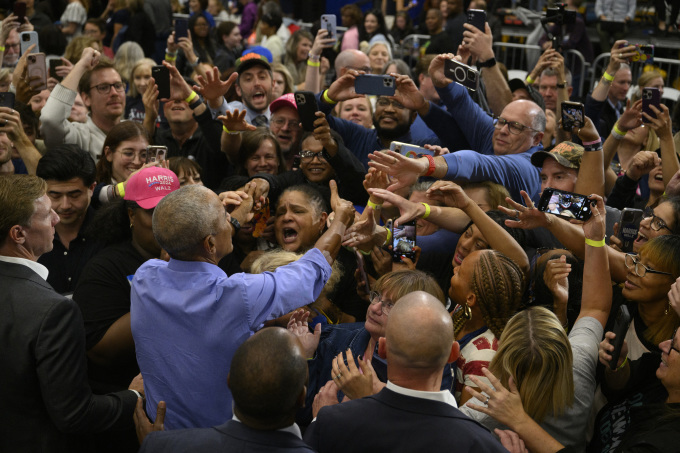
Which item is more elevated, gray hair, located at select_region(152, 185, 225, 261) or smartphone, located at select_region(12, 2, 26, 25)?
smartphone, located at select_region(12, 2, 26, 25)

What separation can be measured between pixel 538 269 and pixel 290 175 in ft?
6.06

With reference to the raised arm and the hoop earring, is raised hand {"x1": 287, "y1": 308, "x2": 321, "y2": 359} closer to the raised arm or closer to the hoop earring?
the hoop earring

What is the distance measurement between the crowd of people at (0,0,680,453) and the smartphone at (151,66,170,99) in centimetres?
3

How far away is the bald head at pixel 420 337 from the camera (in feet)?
6.90

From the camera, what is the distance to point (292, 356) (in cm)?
203

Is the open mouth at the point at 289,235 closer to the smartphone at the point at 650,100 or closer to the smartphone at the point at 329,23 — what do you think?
the smartphone at the point at 650,100

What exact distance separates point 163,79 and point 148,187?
1.71 meters

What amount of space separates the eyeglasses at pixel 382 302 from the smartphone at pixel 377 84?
6.21ft

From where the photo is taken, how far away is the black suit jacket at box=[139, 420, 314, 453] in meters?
1.95

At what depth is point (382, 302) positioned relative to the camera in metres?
2.87

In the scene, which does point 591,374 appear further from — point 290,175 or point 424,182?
point 290,175

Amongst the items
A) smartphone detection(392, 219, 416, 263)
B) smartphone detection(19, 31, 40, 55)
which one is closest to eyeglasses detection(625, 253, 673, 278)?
smartphone detection(392, 219, 416, 263)

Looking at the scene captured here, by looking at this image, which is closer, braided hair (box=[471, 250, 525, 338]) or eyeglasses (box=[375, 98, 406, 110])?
braided hair (box=[471, 250, 525, 338])

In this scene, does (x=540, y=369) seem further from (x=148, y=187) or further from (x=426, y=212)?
(x=148, y=187)
